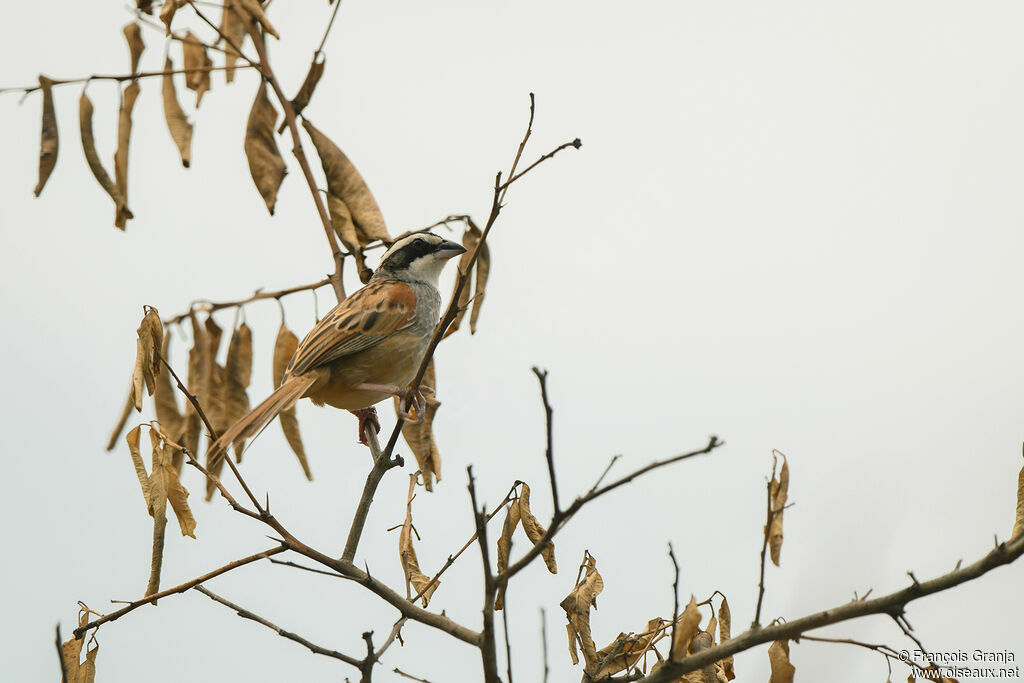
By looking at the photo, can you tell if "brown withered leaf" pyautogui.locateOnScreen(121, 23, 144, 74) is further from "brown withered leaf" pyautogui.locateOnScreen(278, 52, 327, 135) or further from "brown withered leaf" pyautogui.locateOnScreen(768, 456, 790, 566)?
"brown withered leaf" pyautogui.locateOnScreen(768, 456, 790, 566)

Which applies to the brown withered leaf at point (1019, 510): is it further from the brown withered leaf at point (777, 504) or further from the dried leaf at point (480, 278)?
the dried leaf at point (480, 278)

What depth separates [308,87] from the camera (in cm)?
483

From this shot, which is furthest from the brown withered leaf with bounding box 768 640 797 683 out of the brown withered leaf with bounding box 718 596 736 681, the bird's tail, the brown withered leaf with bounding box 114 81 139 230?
the brown withered leaf with bounding box 114 81 139 230

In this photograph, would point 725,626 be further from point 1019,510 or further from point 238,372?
point 238,372

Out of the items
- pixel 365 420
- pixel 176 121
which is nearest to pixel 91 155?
pixel 176 121

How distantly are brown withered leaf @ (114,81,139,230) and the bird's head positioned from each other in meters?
2.02

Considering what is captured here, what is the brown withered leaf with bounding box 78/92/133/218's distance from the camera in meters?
4.44

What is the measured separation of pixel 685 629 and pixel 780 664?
0.63m

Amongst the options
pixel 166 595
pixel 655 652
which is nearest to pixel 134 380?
pixel 166 595

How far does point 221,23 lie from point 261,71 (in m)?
0.39

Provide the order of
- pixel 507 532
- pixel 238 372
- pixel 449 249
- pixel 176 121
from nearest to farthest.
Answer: pixel 507 532 < pixel 176 121 < pixel 238 372 < pixel 449 249

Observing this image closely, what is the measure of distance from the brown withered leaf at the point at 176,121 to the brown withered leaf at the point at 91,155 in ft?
1.27

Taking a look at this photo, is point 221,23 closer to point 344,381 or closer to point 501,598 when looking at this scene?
point 344,381

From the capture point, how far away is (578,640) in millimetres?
3504
